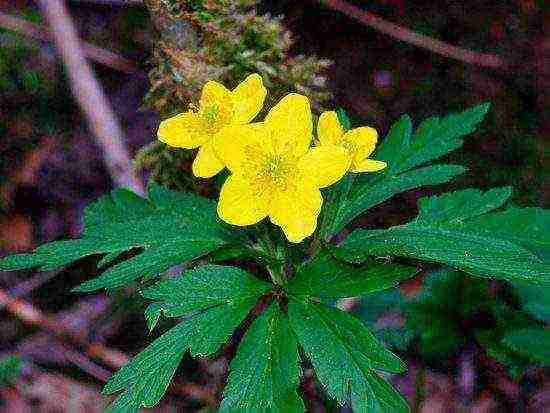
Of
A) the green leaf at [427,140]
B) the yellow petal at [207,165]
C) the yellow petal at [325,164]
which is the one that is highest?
the yellow petal at [207,165]

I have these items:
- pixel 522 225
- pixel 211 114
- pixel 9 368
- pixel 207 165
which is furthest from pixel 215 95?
pixel 9 368

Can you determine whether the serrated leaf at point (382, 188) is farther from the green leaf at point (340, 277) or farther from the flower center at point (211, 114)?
the flower center at point (211, 114)

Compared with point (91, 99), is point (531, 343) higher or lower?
lower

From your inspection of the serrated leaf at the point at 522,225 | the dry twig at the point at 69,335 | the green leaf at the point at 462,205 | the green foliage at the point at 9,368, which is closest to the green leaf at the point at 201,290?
the green leaf at the point at 462,205

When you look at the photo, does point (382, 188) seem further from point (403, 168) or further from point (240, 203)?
point (240, 203)

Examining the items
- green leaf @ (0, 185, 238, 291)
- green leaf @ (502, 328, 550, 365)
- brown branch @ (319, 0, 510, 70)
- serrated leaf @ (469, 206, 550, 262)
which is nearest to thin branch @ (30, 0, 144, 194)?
green leaf @ (0, 185, 238, 291)

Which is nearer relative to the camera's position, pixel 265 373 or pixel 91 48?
pixel 265 373

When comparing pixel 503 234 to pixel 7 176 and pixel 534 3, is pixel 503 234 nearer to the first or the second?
pixel 534 3

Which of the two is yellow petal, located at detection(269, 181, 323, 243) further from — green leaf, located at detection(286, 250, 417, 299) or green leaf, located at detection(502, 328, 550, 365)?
green leaf, located at detection(502, 328, 550, 365)
